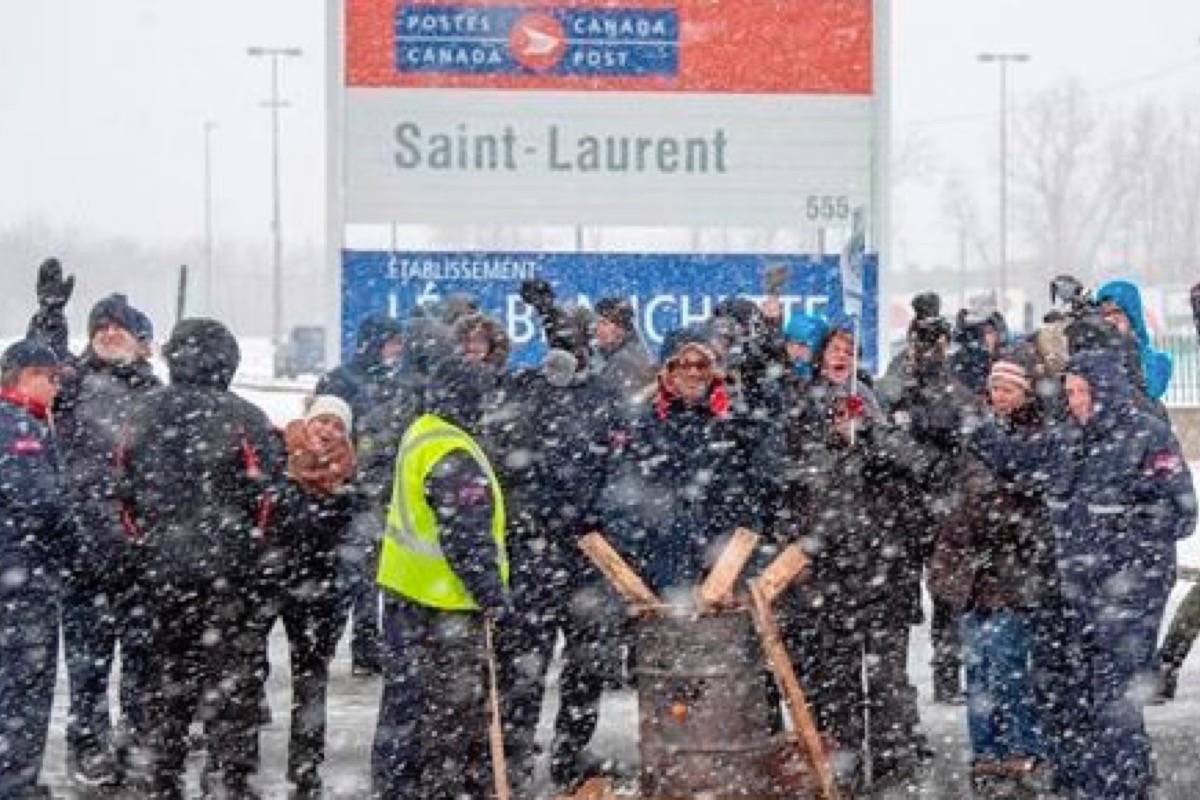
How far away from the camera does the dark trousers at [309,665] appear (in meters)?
8.36

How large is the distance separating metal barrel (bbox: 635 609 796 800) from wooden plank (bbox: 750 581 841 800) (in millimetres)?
79

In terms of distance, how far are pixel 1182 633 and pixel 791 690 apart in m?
3.43

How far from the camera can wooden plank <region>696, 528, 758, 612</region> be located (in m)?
7.59

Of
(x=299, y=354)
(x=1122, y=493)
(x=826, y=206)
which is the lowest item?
(x=1122, y=493)

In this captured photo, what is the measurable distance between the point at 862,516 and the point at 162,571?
2.75 meters

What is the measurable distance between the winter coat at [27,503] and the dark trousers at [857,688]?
3.00 metres

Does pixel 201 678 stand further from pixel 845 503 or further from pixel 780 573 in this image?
pixel 845 503

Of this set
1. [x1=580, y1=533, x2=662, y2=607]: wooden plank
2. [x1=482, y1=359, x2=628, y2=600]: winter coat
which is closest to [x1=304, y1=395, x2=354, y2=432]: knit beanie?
[x1=482, y1=359, x2=628, y2=600]: winter coat

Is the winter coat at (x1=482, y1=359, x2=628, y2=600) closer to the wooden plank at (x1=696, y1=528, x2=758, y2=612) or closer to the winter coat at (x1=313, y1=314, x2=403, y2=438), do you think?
the wooden plank at (x1=696, y1=528, x2=758, y2=612)

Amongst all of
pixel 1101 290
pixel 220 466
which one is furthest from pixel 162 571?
pixel 1101 290

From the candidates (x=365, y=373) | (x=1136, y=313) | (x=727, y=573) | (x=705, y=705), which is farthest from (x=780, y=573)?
(x=365, y=373)

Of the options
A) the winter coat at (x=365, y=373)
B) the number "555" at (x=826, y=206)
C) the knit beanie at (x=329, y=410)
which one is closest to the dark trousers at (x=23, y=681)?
the knit beanie at (x=329, y=410)

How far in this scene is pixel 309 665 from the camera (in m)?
8.44

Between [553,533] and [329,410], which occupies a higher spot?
[329,410]
